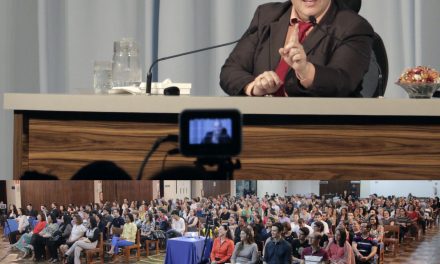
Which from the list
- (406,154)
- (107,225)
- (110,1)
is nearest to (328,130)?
(406,154)

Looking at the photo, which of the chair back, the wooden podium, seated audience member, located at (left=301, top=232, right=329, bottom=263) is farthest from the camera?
the chair back

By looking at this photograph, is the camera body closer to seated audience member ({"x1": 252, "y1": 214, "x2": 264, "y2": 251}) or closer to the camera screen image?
the camera screen image

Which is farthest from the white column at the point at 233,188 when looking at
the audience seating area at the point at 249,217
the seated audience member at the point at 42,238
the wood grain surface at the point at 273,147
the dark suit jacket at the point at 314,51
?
the dark suit jacket at the point at 314,51

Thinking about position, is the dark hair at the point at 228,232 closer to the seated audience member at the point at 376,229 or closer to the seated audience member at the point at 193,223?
the seated audience member at the point at 193,223

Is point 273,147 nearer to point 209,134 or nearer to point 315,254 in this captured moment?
point 315,254

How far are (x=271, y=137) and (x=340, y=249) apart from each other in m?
0.26

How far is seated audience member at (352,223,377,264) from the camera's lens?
1.06 m

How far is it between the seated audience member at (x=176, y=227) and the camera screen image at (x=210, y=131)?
A: 1.42ft

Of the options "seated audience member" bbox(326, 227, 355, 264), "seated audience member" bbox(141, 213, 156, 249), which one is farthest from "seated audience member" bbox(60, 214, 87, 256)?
"seated audience member" bbox(326, 227, 355, 264)

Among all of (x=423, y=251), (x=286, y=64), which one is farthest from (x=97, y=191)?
(x=286, y=64)

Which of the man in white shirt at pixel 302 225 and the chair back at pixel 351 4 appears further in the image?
the chair back at pixel 351 4

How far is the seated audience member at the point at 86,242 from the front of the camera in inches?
42.4

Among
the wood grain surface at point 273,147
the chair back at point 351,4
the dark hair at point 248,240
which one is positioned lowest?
the dark hair at point 248,240

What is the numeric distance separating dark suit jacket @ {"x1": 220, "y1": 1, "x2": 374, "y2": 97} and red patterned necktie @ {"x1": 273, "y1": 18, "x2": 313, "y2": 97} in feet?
0.06
